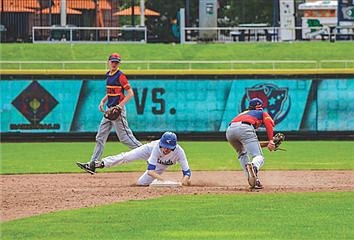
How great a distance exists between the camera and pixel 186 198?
1405cm

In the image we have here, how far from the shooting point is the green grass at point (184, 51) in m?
39.0

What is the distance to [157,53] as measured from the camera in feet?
131

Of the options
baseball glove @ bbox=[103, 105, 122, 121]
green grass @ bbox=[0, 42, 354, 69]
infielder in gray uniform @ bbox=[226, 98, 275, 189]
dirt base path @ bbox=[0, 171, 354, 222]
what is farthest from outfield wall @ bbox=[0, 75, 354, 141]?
infielder in gray uniform @ bbox=[226, 98, 275, 189]

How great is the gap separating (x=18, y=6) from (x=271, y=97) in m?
20.9

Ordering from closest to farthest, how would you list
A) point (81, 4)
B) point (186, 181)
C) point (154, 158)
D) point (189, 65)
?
point (154, 158)
point (186, 181)
point (189, 65)
point (81, 4)

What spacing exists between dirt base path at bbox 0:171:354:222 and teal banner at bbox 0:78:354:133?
34.0 feet

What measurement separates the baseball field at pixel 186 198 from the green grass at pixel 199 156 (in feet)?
0.07

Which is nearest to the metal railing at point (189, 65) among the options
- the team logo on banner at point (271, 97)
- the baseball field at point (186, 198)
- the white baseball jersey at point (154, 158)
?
the team logo on banner at point (271, 97)

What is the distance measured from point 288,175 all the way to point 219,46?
2307 cm

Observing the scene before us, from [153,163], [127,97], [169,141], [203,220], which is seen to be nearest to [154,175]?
[153,163]

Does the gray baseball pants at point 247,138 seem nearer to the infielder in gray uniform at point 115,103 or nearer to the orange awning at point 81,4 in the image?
the infielder in gray uniform at point 115,103

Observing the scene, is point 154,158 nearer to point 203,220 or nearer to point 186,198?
point 186,198

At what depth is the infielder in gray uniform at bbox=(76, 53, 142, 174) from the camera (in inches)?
678

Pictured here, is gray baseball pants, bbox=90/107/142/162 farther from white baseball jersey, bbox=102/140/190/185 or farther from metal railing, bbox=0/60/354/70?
metal railing, bbox=0/60/354/70
